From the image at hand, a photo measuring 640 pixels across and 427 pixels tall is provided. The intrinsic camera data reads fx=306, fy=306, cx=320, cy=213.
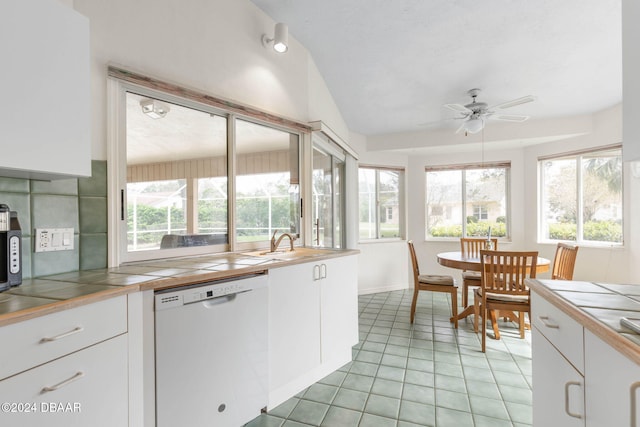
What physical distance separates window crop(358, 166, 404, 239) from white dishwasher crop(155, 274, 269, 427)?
11.0 feet

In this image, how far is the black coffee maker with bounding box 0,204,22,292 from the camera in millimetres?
1147

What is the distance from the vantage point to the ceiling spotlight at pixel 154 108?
1897 millimetres

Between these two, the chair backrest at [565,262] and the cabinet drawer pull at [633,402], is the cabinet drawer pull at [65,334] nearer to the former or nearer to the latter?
the cabinet drawer pull at [633,402]

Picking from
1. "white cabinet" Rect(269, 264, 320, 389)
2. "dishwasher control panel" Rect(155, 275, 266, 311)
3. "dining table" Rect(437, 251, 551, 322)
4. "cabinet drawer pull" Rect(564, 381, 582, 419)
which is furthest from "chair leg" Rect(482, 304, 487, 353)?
"dishwasher control panel" Rect(155, 275, 266, 311)

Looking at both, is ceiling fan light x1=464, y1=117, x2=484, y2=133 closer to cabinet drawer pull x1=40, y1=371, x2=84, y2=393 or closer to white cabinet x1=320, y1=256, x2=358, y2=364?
white cabinet x1=320, y1=256, x2=358, y2=364

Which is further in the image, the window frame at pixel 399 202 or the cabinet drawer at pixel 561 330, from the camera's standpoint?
the window frame at pixel 399 202

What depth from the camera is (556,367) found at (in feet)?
3.59

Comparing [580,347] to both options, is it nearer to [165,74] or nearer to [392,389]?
[392,389]

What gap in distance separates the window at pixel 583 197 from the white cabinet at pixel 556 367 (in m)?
3.58

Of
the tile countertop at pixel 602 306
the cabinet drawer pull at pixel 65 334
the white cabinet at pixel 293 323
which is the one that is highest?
the tile countertop at pixel 602 306

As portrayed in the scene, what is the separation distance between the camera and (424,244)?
5.02 meters

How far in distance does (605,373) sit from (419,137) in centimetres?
425

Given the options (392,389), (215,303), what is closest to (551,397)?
(392,389)

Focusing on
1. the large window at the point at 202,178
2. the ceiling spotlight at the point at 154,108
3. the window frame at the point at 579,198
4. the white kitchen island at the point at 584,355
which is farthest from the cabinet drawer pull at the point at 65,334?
the window frame at the point at 579,198
